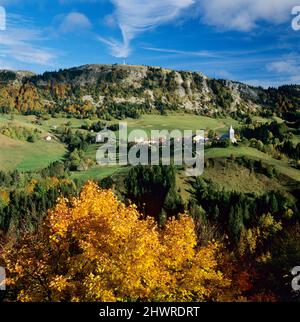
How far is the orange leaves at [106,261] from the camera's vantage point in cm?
2208

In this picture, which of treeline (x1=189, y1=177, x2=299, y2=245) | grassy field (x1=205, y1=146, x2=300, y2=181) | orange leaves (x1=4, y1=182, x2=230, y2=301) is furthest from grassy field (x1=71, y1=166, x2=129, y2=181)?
orange leaves (x1=4, y1=182, x2=230, y2=301)

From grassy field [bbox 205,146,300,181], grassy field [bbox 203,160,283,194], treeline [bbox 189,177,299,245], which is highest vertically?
grassy field [bbox 205,146,300,181]

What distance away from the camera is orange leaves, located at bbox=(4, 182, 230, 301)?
72.4 feet

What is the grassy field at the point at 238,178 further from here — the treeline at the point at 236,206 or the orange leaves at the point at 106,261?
the orange leaves at the point at 106,261

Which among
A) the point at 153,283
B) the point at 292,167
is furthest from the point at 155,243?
the point at 292,167

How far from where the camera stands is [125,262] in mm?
22000

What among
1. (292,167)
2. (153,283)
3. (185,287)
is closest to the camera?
(153,283)

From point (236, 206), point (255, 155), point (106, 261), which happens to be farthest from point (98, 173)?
point (106, 261)

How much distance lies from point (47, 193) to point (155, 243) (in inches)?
5307

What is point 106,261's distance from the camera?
21859 millimetres

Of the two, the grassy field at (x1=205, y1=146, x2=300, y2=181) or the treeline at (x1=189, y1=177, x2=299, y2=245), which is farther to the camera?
the grassy field at (x1=205, y1=146, x2=300, y2=181)

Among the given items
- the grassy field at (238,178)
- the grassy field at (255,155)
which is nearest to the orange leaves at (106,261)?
the grassy field at (238,178)

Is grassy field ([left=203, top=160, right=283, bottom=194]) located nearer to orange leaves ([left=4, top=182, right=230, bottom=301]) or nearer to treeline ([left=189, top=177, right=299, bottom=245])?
treeline ([left=189, top=177, right=299, bottom=245])
